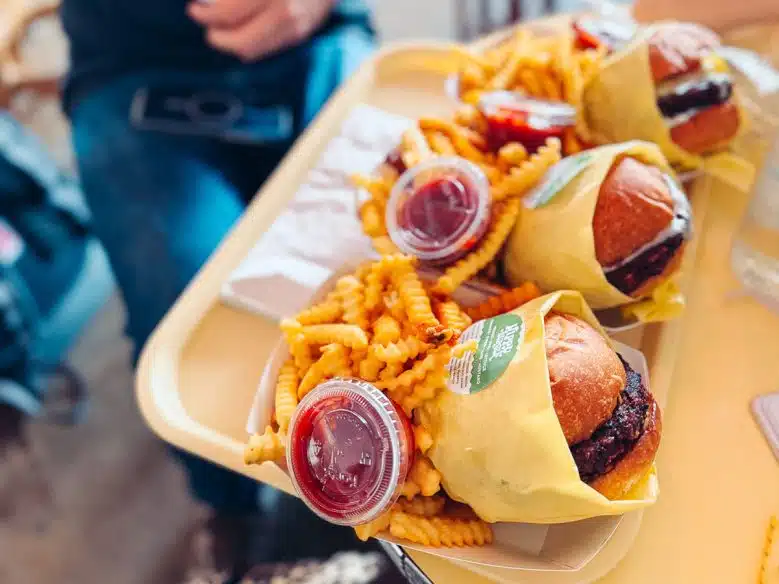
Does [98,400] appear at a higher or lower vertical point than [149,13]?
lower

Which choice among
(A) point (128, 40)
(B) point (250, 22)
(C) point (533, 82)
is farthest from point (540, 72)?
(A) point (128, 40)

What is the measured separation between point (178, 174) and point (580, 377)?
0.96 metres

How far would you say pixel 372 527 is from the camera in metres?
0.73

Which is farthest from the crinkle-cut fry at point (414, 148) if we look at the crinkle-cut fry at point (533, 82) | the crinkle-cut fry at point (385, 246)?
the crinkle-cut fry at point (533, 82)

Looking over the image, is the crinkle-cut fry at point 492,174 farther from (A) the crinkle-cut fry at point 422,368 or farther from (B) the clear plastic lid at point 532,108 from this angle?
(A) the crinkle-cut fry at point 422,368

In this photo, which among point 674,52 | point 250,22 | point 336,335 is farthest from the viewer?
point 250,22

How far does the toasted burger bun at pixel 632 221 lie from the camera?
2.81ft

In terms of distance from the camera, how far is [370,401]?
2.35ft

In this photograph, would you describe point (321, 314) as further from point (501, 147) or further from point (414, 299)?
point (501, 147)

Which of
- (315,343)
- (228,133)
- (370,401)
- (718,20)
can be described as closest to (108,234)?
(228,133)

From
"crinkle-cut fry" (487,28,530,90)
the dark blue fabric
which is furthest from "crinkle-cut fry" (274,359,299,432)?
the dark blue fabric

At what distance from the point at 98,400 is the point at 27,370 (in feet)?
0.86

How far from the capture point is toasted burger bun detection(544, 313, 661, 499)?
717 millimetres

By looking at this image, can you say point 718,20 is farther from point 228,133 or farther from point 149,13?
point 149,13
